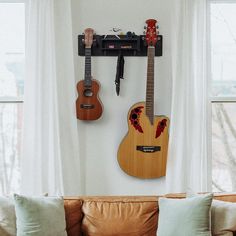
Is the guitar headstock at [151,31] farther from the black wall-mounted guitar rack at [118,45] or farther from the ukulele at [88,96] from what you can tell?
the ukulele at [88,96]

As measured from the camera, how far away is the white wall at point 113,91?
3.77 m

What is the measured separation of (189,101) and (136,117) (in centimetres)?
46

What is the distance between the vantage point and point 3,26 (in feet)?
12.5

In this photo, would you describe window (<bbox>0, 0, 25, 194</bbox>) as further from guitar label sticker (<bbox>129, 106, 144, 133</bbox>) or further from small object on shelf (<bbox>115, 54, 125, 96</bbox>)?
guitar label sticker (<bbox>129, 106, 144, 133</bbox>)

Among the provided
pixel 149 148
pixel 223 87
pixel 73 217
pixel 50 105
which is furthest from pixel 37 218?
pixel 223 87

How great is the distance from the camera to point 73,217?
10.1ft

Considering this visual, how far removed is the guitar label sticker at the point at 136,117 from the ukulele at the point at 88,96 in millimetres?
262

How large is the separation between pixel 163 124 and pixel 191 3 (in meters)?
1.02

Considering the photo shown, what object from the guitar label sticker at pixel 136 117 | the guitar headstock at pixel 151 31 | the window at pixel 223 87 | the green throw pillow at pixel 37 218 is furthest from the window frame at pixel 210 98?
the green throw pillow at pixel 37 218

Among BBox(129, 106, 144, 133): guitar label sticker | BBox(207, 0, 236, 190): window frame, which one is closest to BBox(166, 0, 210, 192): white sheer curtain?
BBox(207, 0, 236, 190): window frame

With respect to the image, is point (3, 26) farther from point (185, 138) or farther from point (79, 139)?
point (185, 138)

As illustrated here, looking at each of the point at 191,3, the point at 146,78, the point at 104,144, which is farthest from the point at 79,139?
the point at 191,3

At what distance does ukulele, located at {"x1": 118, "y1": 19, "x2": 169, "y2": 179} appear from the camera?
12.0 ft

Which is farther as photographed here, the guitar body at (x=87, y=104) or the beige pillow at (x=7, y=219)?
the guitar body at (x=87, y=104)
